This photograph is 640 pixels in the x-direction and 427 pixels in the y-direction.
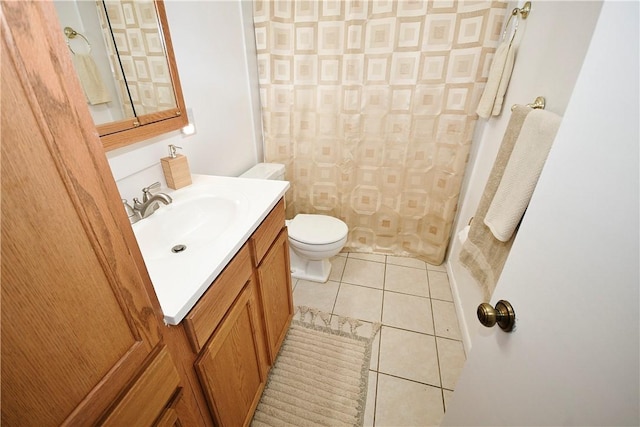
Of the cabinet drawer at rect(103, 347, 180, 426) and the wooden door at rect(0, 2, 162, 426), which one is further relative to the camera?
the cabinet drawer at rect(103, 347, 180, 426)

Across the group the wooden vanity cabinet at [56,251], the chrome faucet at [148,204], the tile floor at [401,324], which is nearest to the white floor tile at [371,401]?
the tile floor at [401,324]

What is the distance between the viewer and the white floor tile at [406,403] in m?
1.20

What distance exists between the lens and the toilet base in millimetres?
1956

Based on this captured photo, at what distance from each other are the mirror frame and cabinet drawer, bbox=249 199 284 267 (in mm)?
593

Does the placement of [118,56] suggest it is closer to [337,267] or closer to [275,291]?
[275,291]

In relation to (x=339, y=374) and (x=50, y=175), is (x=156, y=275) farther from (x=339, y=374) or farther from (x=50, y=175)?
(x=339, y=374)

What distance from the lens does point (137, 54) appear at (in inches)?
41.8

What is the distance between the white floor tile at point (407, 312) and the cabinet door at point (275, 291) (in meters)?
0.66

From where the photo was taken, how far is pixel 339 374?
138cm

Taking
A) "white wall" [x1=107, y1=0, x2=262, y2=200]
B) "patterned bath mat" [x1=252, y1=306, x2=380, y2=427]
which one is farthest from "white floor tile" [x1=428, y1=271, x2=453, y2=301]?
"white wall" [x1=107, y1=0, x2=262, y2=200]

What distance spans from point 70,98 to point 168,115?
973mm

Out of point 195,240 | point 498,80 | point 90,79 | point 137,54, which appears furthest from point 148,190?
point 498,80

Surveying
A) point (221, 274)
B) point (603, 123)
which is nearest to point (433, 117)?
point (603, 123)

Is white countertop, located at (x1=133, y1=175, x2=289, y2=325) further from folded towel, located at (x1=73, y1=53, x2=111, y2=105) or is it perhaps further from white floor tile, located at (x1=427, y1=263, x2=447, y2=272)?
white floor tile, located at (x1=427, y1=263, x2=447, y2=272)
